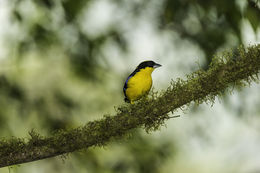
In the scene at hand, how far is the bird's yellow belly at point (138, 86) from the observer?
4.43 m

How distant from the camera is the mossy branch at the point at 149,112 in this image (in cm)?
284

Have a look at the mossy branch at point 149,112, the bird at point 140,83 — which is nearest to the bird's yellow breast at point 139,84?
the bird at point 140,83

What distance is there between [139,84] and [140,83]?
18mm

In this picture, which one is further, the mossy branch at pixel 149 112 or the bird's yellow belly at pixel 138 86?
the bird's yellow belly at pixel 138 86

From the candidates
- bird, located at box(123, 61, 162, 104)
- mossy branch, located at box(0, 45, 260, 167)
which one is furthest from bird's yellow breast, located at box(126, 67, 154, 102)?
mossy branch, located at box(0, 45, 260, 167)

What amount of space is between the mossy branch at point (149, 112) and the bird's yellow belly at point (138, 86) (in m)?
1.36

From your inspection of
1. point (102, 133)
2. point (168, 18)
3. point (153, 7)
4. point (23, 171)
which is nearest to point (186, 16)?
point (153, 7)

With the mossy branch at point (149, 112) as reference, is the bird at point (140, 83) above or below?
above

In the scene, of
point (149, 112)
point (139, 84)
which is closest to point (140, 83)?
point (139, 84)

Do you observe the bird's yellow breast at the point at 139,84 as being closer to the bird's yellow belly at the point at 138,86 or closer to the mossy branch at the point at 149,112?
the bird's yellow belly at the point at 138,86

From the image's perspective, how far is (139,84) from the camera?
445 centimetres

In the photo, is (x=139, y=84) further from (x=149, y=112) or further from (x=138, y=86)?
(x=149, y=112)

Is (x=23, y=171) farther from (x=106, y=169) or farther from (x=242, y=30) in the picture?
(x=242, y=30)

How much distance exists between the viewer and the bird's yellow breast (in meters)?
4.43
